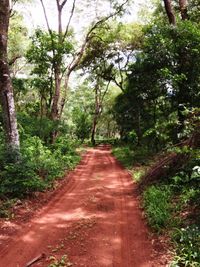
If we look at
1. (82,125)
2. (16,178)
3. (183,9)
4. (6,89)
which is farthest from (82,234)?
(82,125)

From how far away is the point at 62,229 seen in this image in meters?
7.26

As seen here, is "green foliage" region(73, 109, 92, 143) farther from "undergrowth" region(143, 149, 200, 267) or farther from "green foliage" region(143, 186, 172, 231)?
"green foliage" region(143, 186, 172, 231)

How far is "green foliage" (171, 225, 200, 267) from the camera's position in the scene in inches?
212

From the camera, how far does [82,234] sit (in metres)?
6.92

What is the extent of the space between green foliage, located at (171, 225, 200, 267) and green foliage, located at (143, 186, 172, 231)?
0.73m

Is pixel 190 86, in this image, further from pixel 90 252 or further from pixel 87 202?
pixel 90 252

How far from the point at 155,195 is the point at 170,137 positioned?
621cm

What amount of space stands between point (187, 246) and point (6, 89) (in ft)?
25.7

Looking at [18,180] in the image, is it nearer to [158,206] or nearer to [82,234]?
[82,234]

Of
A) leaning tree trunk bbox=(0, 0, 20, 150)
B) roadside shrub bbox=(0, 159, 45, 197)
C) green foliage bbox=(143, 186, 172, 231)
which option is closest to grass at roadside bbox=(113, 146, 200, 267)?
green foliage bbox=(143, 186, 172, 231)

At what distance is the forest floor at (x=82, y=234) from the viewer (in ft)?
18.7

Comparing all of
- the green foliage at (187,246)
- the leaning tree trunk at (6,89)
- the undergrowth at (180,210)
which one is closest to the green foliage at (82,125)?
the leaning tree trunk at (6,89)

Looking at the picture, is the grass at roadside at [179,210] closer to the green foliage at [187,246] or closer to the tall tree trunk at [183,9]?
the green foliage at [187,246]

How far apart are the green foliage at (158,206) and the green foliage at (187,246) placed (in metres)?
0.73
